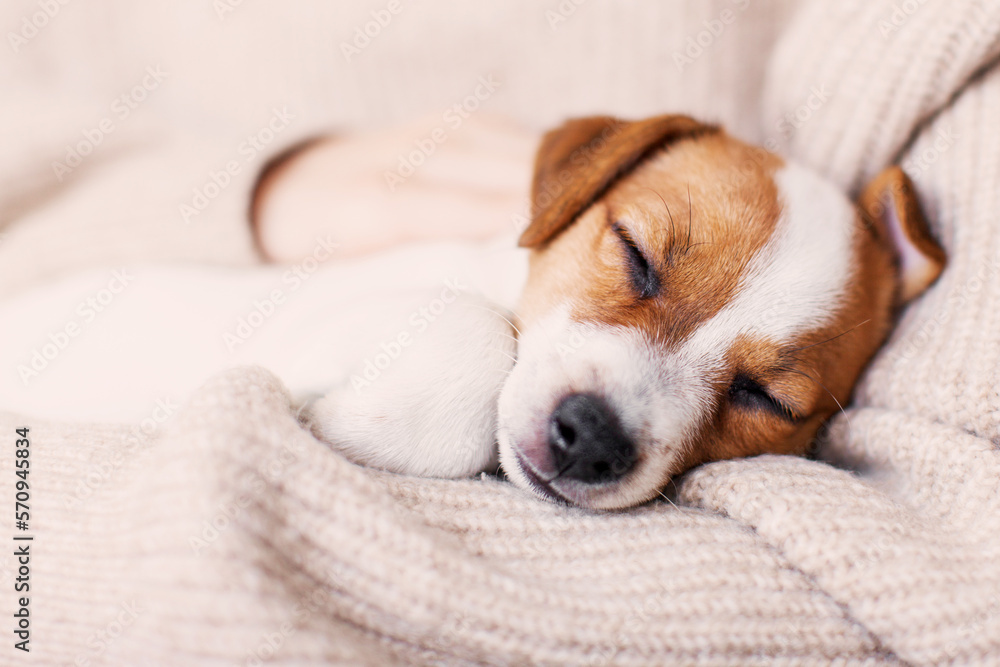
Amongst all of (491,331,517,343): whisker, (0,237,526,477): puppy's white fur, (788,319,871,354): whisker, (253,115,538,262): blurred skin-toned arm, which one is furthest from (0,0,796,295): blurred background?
(491,331,517,343): whisker

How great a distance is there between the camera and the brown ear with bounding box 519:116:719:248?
1.83 m

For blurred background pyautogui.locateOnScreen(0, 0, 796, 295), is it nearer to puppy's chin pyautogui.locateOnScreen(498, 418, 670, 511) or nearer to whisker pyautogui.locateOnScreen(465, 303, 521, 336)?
whisker pyautogui.locateOnScreen(465, 303, 521, 336)

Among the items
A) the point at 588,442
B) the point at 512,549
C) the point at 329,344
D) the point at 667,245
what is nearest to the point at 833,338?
the point at 667,245

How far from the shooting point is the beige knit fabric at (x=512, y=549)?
1.01 meters

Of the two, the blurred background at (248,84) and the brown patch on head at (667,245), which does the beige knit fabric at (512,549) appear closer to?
the brown patch on head at (667,245)

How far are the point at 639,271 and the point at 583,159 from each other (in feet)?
1.57

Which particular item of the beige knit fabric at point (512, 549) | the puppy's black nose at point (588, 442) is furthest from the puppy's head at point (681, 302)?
the beige knit fabric at point (512, 549)

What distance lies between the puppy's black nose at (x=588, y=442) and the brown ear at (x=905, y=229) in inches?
45.9

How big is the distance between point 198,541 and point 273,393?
0.35m

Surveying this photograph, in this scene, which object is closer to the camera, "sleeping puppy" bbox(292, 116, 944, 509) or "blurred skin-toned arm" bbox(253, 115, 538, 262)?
"sleeping puppy" bbox(292, 116, 944, 509)

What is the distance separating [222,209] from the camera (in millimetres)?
2375

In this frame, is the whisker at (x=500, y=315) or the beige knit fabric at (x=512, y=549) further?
the whisker at (x=500, y=315)

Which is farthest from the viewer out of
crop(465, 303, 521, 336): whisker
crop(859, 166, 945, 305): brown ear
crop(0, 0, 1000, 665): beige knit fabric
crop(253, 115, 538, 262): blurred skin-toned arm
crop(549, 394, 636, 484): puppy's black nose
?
crop(253, 115, 538, 262): blurred skin-toned arm

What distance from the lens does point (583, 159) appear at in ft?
6.40
